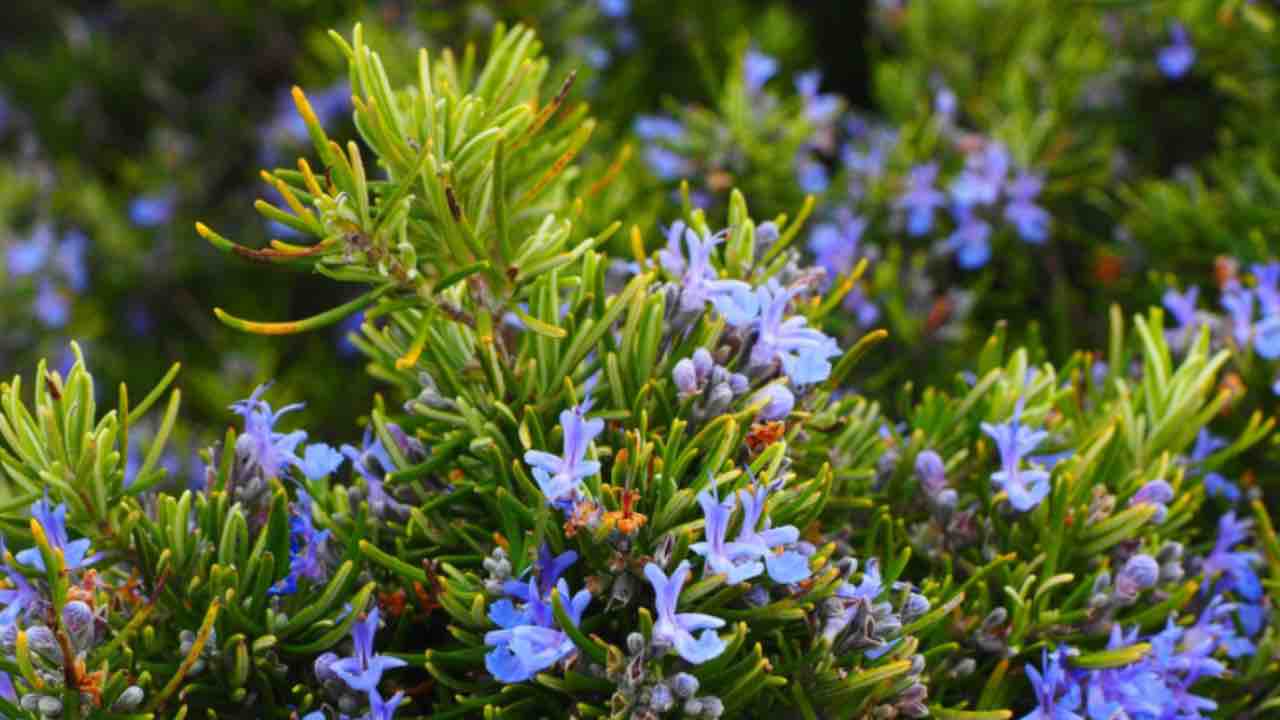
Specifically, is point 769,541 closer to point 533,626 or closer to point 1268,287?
point 533,626

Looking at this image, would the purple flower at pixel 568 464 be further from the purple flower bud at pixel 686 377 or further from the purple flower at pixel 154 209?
the purple flower at pixel 154 209

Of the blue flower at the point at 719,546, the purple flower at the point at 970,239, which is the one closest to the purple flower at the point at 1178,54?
the purple flower at the point at 970,239

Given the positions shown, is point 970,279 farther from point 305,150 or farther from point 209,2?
point 209,2

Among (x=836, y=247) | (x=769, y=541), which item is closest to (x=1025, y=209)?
(x=836, y=247)

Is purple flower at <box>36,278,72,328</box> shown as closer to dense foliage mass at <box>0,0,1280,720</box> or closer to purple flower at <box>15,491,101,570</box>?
dense foliage mass at <box>0,0,1280,720</box>

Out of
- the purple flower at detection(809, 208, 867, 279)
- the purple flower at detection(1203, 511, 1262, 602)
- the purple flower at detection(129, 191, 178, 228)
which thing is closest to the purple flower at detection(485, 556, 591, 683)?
the purple flower at detection(1203, 511, 1262, 602)

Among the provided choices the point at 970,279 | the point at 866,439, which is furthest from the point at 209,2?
the point at 866,439
